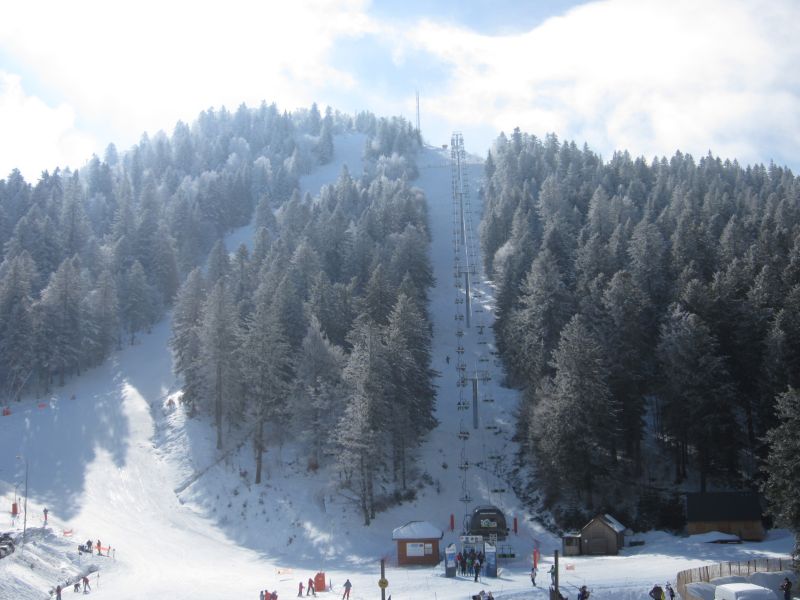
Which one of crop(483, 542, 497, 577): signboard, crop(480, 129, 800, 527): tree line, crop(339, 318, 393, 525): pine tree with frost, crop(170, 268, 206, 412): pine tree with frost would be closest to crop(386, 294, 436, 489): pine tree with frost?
crop(339, 318, 393, 525): pine tree with frost

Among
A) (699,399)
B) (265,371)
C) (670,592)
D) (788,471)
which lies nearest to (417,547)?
(670,592)

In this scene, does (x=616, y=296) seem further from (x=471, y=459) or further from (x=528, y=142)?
(x=528, y=142)

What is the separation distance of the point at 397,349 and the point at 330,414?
22.5 feet

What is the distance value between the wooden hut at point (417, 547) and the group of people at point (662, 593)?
15508mm

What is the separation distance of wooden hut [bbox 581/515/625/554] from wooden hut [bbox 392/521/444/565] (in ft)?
27.8

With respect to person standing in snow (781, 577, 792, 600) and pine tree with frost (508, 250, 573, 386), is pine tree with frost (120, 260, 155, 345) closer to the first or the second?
pine tree with frost (508, 250, 573, 386)

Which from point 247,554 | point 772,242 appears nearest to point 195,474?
point 247,554

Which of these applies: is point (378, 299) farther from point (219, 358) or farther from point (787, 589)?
point (787, 589)

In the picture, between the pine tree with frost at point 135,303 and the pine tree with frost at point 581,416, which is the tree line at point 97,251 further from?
the pine tree with frost at point 581,416

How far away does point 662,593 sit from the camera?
27734 mm

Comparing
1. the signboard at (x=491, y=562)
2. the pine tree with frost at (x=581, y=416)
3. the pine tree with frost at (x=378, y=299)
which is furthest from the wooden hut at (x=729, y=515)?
the pine tree with frost at (x=378, y=299)

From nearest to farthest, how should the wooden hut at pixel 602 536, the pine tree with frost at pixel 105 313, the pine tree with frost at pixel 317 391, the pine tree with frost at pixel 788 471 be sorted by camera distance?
the pine tree with frost at pixel 788 471
the wooden hut at pixel 602 536
the pine tree with frost at pixel 317 391
the pine tree with frost at pixel 105 313

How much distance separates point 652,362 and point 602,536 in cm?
1615

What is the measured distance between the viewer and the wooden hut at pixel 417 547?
4334 centimetres
